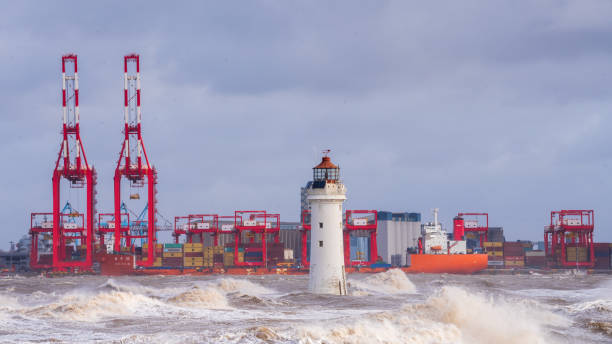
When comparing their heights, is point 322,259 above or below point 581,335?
above

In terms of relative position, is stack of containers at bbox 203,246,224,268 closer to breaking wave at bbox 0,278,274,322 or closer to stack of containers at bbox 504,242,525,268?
stack of containers at bbox 504,242,525,268

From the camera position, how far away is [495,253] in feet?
489

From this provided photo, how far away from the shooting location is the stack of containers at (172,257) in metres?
131

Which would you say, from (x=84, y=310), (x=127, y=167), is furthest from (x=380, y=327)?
(x=127, y=167)

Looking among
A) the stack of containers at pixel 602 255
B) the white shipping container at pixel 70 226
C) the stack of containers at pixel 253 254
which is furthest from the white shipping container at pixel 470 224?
the white shipping container at pixel 70 226

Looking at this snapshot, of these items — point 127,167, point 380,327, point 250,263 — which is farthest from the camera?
point 250,263

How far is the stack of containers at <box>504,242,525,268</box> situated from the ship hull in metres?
18.4

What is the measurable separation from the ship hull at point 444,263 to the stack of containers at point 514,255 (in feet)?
60.5

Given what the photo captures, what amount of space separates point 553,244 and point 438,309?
419ft

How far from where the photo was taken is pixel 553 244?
142875 millimetres

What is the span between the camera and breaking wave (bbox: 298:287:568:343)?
18250 millimetres

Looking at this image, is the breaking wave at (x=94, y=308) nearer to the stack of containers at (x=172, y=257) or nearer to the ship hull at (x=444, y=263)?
the ship hull at (x=444, y=263)

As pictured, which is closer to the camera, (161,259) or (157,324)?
(157,324)

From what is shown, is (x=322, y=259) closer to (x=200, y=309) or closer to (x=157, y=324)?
(x=200, y=309)
